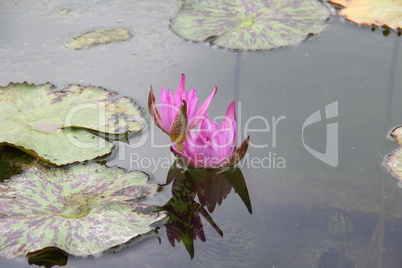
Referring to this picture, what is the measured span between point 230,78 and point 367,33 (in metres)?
0.99

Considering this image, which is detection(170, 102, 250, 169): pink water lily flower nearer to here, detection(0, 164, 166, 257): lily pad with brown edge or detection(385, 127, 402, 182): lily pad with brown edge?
detection(0, 164, 166, 257): lily pad with brown edge

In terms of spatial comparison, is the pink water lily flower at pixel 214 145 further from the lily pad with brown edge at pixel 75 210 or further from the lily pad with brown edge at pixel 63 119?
the lily pad with brown edge at pixel 63 119

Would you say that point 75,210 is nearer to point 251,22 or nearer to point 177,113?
point 177,113

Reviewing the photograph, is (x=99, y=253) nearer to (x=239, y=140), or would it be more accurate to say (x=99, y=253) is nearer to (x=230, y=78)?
(x=239, y=140)

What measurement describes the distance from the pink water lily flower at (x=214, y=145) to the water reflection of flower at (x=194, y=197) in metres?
0.05

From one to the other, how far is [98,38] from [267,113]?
1.20 meters

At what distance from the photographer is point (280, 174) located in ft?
6.51

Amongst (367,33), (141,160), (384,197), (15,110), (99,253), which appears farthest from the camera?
(367,33)

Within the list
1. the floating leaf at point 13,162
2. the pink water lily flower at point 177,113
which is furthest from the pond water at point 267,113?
the floating leaf at point 13,162

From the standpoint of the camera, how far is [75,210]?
1.74 m

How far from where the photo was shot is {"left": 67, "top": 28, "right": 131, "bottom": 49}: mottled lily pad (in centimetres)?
283

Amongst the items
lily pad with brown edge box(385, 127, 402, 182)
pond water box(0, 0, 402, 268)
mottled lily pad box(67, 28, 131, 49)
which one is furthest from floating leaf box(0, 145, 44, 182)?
lily pad with brown edge box(385, 127, 402, 182)

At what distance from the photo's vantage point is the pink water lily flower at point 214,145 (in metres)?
1.93

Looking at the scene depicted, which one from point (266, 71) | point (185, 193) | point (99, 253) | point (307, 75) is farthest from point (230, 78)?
point (99, 253)
